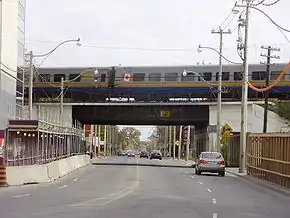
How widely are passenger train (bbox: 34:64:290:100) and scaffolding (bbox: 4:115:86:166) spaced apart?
582 centimetres

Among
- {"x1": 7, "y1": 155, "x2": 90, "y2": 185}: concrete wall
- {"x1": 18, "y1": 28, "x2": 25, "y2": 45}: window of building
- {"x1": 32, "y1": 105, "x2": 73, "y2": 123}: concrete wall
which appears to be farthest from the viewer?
{"x1": 18, "y1": 28, "x2": 25, "y2": 45}: window of building

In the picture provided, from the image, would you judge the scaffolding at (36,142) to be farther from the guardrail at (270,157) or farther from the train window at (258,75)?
the train window at (258,75)

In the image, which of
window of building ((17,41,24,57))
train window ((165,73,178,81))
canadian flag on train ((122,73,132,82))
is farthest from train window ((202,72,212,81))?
window of building ((17,41,24,57))

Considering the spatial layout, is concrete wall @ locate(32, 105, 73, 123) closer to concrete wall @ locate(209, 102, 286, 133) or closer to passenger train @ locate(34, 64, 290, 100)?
passenger train @ locate(34, 64, 290, 100)

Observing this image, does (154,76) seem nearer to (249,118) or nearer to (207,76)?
(207,76)

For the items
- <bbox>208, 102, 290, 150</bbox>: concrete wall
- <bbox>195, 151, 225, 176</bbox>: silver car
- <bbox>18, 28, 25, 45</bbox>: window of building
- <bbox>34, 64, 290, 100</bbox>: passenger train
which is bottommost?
<bbox>195, 151, 225, 176</bbox>: silver car

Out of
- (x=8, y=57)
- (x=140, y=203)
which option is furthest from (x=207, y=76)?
(x=140, y=203)

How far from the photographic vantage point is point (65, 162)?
39.8m

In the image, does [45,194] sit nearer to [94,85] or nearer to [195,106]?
[94,85]

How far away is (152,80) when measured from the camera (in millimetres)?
59188

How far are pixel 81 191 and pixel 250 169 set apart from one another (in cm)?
1855

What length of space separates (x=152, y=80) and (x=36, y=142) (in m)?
18.1

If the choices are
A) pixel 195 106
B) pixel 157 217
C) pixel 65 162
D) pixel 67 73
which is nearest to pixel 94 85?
pixel 67 73

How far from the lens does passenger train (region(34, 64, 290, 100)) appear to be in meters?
58.1
